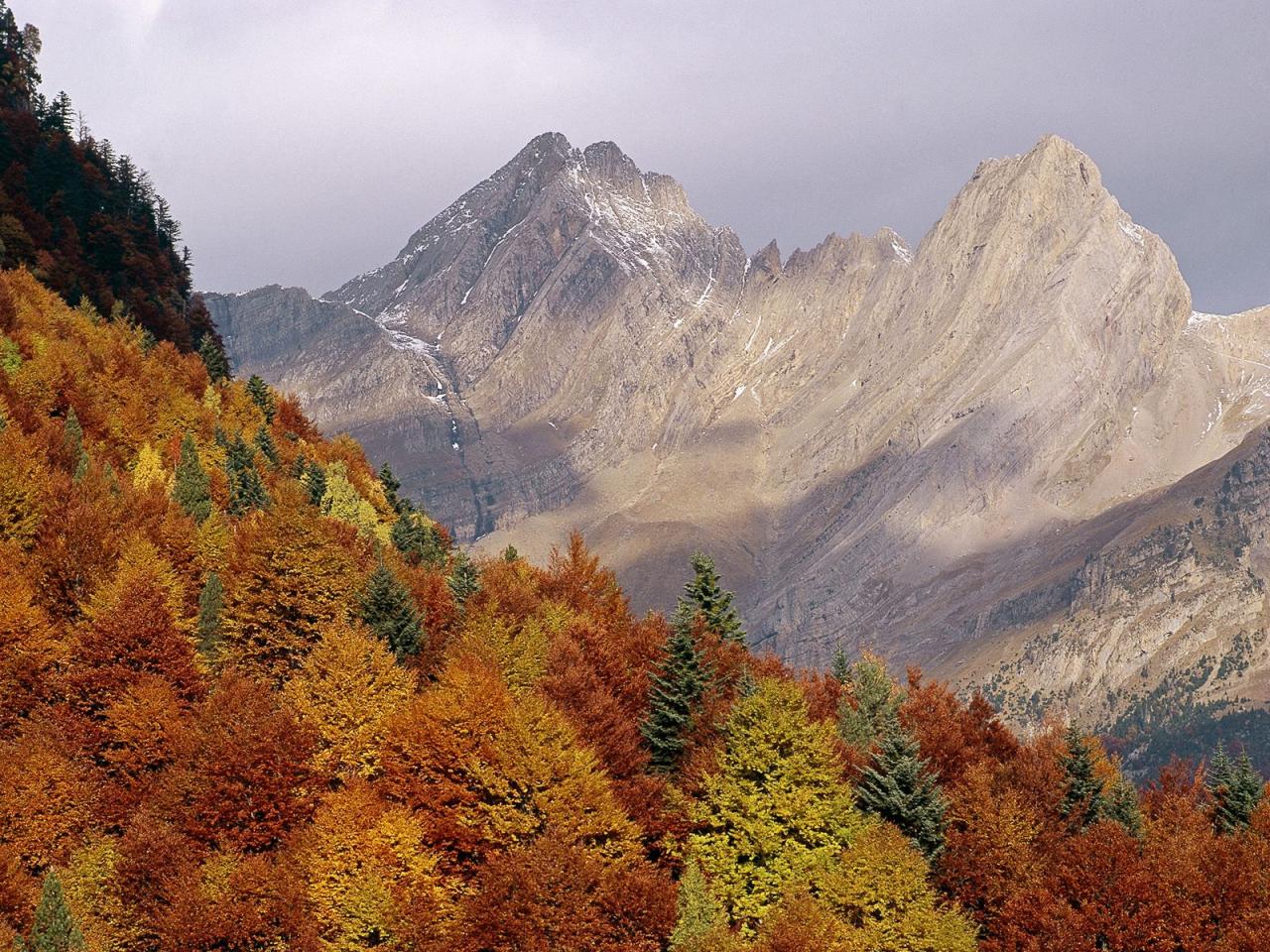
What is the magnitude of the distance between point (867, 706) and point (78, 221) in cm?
9290

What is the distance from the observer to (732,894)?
6400 cm

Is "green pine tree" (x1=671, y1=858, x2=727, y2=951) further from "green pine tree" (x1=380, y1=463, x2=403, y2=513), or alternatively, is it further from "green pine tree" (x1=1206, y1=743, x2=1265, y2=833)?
"green pine tree" (x1=380, y1=463, x2=403, y2=513)

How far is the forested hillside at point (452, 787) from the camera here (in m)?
58.2

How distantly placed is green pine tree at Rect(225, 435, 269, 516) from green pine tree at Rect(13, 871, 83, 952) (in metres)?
40.7

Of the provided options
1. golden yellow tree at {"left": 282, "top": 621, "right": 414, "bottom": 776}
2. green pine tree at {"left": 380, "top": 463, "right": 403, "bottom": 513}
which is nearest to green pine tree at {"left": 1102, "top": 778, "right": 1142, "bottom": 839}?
golden yellow tree at {"left": 282, "top": 621, "right": 414, "bottom": 776}

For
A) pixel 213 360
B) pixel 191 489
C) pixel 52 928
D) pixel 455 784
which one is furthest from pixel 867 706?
pixel 213 360

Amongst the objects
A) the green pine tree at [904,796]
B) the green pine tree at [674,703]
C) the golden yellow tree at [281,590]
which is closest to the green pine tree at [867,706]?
the green pine tree at [904,796]

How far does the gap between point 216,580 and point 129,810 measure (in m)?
14.8

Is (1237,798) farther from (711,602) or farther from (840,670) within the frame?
(711,602)

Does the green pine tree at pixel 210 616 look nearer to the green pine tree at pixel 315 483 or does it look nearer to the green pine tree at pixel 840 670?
the green pine tree at pixel 315 483

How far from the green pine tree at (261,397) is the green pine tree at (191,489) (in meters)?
40.5

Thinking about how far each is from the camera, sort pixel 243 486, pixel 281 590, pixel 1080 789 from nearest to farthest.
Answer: pixel 281 590, pixel 1080 789, pixel 243 486

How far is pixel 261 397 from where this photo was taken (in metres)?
136

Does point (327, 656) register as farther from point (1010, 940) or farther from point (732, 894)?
point (1010, 940)
